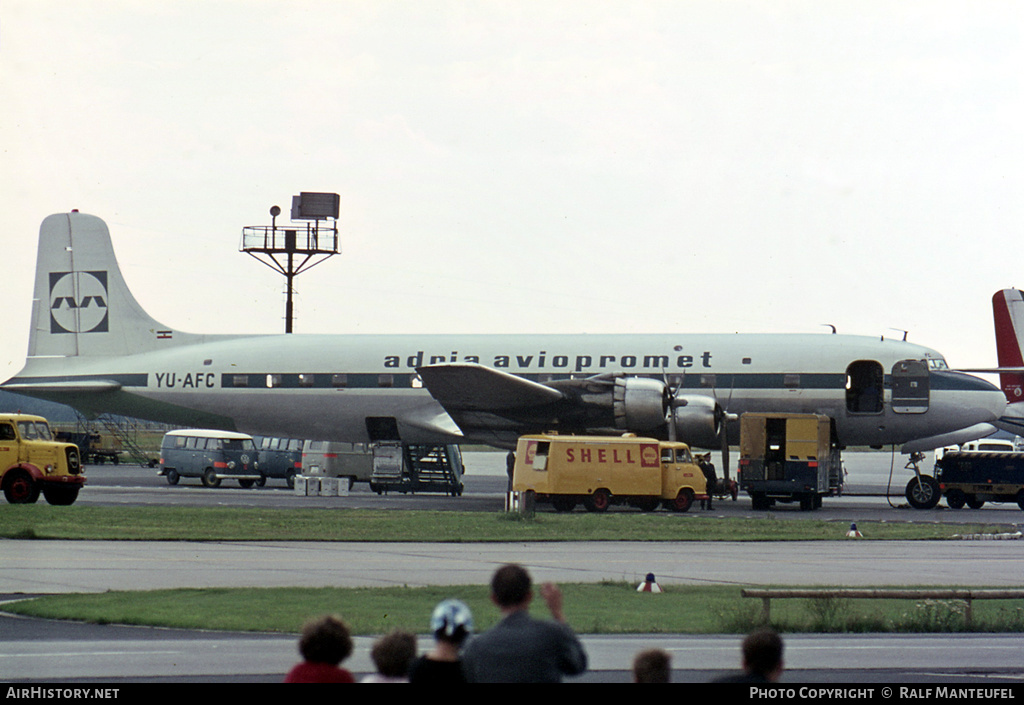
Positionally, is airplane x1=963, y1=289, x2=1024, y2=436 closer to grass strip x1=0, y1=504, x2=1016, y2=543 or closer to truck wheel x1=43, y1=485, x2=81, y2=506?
grass strip x1=0, y1=504, x2=1016, y2=543

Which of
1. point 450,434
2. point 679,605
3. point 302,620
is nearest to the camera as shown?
point 302,620

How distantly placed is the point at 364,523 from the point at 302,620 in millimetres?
13771

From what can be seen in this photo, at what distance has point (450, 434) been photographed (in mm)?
39375

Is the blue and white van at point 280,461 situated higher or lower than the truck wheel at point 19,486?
higher

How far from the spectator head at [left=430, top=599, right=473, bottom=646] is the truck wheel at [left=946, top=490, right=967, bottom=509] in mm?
34361

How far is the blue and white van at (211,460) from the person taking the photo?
49219 millimetres

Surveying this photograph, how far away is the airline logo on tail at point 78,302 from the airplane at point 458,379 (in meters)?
0.05

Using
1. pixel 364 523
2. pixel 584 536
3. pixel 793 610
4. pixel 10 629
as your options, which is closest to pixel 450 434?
pixel 364 523

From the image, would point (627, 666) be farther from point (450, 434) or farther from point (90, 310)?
point (90, 310)

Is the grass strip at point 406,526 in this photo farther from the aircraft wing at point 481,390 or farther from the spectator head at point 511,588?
the spectator head at point 511,588

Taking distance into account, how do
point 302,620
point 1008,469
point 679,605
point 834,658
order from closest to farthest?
point 834,658 < point 302,620 < point 679,605 < point 1008,469

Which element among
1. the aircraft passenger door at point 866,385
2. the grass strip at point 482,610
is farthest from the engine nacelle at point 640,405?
→ the grass strip at point 482,610

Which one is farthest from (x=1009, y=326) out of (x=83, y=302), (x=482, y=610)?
(x=482, y=610)

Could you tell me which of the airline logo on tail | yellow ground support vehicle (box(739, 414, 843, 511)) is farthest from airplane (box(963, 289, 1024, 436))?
the airline logo on tail
